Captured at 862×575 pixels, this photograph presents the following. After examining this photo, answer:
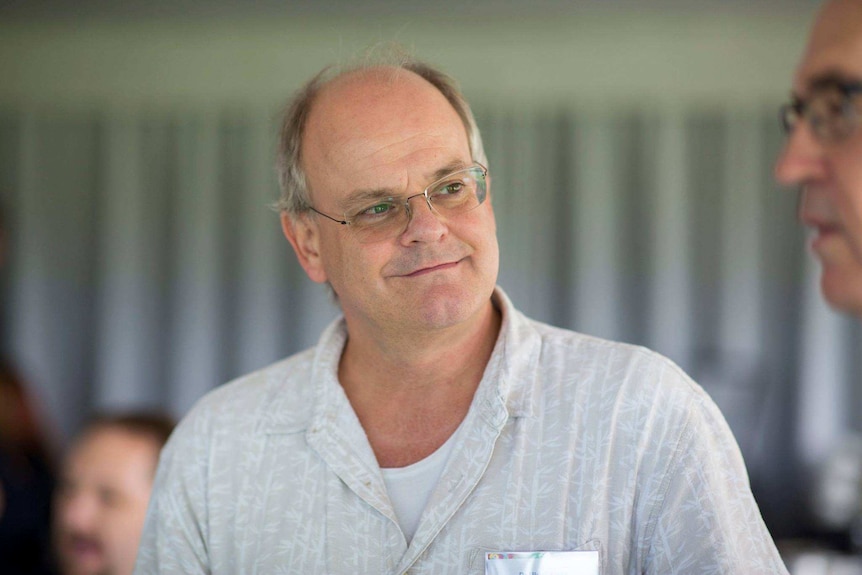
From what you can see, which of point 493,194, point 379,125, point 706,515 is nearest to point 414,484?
point 706,515

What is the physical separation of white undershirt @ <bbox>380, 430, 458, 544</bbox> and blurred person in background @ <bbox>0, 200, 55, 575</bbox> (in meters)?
1.91

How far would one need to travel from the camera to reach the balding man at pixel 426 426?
1529 mm

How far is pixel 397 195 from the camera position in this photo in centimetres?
175

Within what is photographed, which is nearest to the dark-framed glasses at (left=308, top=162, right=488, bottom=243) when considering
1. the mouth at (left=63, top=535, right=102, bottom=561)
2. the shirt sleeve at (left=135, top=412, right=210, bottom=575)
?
the shirt sleeve at (left=135, top=412, right=210, bottom=575)

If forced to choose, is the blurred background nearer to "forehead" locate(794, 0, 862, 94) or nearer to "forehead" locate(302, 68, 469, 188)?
"forehead" locate(302, 68, 469, 188)

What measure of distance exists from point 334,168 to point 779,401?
15.4 ft

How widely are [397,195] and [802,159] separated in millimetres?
876

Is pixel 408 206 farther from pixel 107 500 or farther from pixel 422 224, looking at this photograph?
pixel 107 500

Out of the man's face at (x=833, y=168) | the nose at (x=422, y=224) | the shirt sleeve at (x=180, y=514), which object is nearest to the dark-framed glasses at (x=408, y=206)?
the nose at (x=422, y=224)

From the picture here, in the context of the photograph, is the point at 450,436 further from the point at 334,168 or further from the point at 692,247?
the point at 692,247

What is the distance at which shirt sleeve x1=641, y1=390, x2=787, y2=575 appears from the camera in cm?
143

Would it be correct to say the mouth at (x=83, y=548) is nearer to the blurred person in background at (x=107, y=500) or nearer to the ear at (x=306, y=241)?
the blurred person in background at (x=107, y=500)

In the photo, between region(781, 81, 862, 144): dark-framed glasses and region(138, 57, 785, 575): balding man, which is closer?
region(781, 81, 862, 144): dark-framed glasses

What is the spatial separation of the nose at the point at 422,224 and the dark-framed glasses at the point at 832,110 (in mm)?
787
